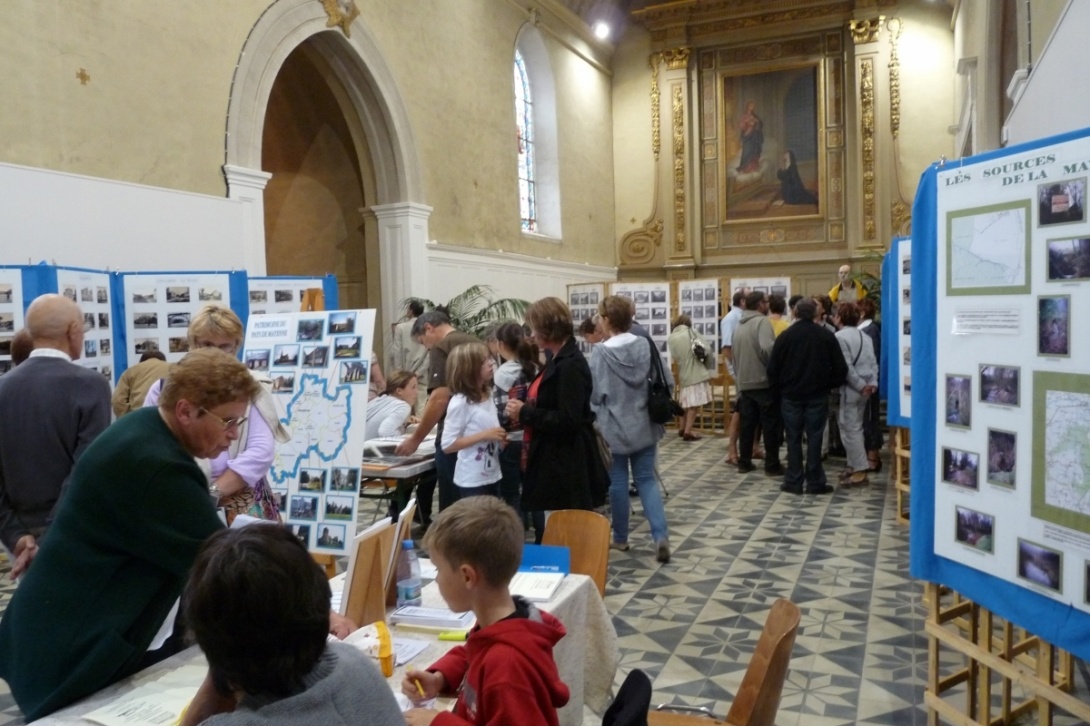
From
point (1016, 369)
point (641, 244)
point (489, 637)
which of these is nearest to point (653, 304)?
point (641, 244)

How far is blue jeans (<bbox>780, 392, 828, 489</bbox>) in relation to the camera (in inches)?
280

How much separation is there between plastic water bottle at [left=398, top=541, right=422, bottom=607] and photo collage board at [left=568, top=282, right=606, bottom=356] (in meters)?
10.3

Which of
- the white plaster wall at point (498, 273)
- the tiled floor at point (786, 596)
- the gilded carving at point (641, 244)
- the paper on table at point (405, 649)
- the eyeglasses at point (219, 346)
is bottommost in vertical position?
the tiled floor at point (786, 596)

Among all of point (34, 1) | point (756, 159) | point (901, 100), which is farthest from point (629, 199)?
point (34, 1)

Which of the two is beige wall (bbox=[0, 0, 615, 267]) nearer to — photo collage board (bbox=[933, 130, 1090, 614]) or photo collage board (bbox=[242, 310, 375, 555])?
photo collage board (bbox=[242, 310, 375, 555])

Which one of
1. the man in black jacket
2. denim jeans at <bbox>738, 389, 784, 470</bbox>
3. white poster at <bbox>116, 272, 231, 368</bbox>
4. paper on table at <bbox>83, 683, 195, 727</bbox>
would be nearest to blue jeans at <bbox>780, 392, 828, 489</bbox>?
the man in black jacket

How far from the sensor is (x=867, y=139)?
15.8 m

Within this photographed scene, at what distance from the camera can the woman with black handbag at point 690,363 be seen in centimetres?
1011

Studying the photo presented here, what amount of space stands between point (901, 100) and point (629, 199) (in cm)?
546

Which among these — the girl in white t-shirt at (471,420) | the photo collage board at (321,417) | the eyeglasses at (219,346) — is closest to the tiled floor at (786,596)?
the girl in white t-shirt at (471,420)

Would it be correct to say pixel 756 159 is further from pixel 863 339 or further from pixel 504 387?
pixel 504 387

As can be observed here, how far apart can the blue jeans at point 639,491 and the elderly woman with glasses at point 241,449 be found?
2.51 meters

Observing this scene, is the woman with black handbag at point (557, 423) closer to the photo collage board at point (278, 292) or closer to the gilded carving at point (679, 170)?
the photo collage board at point (278, 292)

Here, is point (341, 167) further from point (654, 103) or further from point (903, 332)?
point (654, 103)
